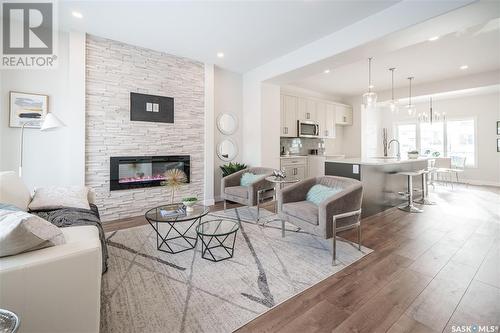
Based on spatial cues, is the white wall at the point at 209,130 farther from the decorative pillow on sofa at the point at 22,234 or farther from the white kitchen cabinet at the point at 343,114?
the white kitchen cabinet at the point at 343,114

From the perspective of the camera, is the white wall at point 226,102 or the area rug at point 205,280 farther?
the white wall at point 226,102

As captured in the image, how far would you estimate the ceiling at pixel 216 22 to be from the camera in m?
2.82

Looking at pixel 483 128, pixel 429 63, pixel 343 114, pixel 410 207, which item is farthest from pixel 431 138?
pixel 410 207

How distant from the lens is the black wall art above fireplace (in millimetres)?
3967

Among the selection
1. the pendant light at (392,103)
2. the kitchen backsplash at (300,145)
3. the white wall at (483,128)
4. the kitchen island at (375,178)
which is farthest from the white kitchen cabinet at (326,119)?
the white wall at (483,128)

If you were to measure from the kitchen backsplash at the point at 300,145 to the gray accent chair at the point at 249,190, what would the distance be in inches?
98.9

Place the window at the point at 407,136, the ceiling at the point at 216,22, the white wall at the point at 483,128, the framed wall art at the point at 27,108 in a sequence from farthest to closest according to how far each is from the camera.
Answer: the window at the point at 407,136 < the white wall at the point at 483,128 < the framed wall art at the point at 27,108 < the ceiling at the point at 216,22

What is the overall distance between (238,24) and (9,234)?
10.9 ft

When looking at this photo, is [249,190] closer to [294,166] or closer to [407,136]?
[294,166]

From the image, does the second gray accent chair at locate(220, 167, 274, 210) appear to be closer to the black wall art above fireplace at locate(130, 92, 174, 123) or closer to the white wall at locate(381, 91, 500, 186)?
the black wall art above fireplace at locate(130, 92, 174, 123)

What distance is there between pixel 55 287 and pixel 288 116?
18.5 feet

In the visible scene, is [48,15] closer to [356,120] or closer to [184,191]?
[184,191]

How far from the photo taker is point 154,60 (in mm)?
4145

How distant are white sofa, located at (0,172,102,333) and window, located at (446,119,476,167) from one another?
9551 mm
